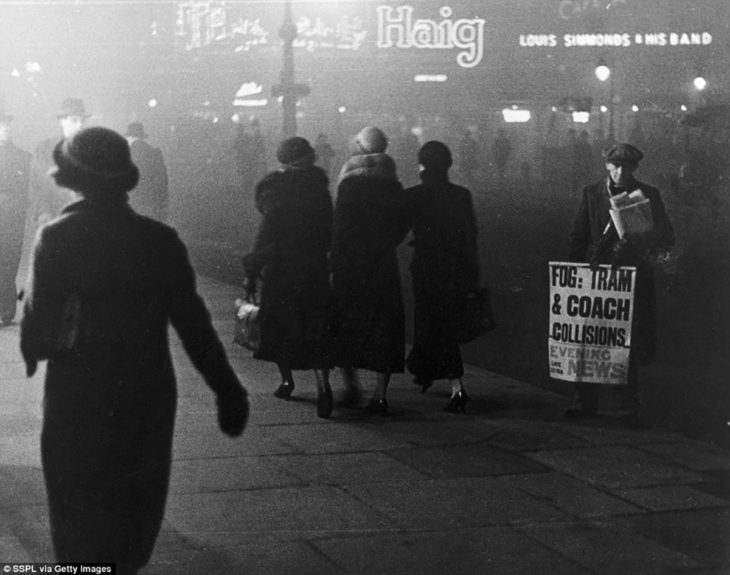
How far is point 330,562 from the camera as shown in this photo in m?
5.32

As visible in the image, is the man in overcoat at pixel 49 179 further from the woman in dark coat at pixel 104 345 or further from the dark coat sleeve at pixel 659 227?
the woman in dark coat at pixel 104 345

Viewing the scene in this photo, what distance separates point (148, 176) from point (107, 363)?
7.51 m

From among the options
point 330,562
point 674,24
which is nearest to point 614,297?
point 330,562

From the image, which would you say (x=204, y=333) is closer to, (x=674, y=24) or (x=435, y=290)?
(x=435, y=290)

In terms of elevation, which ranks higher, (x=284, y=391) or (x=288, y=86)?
(x=288, y=86)

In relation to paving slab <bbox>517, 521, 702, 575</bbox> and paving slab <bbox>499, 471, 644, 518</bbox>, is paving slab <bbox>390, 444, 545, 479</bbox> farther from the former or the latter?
paving slab <bbox>517, 521, 702, 575</bbox>

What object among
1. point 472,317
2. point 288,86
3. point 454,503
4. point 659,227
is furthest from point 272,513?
point 288,86

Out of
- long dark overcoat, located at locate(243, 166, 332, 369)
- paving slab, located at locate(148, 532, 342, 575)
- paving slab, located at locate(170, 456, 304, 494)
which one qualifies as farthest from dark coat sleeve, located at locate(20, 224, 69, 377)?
long dark overcoat, located at locate(243, 166, 332, 369)

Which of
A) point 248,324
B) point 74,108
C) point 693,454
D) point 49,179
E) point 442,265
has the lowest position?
point 693,454

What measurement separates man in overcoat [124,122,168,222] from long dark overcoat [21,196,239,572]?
268 inches

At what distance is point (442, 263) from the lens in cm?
863

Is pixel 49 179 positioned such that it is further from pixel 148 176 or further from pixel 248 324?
pixel 248 324

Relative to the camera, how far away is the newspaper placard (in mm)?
8258

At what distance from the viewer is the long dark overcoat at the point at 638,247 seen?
8.20 meters
